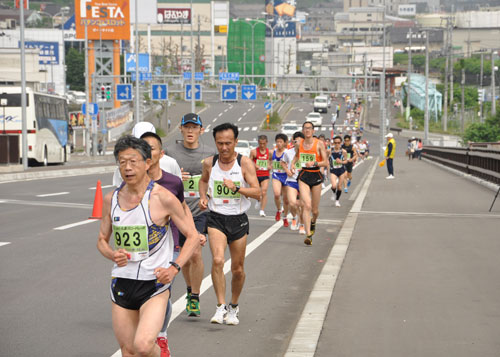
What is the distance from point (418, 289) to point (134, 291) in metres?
4.77

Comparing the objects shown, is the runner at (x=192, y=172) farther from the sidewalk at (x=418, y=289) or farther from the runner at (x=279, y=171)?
the runner at (x=279, y=171)

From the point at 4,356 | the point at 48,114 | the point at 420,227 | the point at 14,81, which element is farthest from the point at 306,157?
the point at 14,81

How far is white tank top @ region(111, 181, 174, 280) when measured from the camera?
18.6ft

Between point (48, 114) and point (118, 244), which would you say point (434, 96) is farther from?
point (118, 244)

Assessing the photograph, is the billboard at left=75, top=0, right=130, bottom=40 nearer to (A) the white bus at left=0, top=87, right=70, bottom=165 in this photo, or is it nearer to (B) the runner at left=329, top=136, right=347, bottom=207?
(A) the white bus at left=0, top=87, right=70, bottom=165

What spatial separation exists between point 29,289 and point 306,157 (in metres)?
6.08

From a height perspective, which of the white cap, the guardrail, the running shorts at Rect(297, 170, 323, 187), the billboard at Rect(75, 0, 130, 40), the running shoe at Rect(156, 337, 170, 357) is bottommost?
the guardrail

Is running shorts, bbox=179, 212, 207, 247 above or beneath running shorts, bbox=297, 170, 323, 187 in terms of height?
above

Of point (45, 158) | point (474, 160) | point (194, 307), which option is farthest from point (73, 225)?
point (45, 158)

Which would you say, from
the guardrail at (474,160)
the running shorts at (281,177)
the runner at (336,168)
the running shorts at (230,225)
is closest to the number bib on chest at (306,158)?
the running shorts at (281,177)

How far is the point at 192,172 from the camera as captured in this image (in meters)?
9.12

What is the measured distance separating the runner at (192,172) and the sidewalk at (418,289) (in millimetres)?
1261

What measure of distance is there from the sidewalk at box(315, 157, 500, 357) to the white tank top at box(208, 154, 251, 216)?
1.28 meters

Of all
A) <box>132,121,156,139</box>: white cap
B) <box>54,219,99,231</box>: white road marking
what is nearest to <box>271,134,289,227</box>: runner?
<box>54,219,99,231</box>: white road marking
